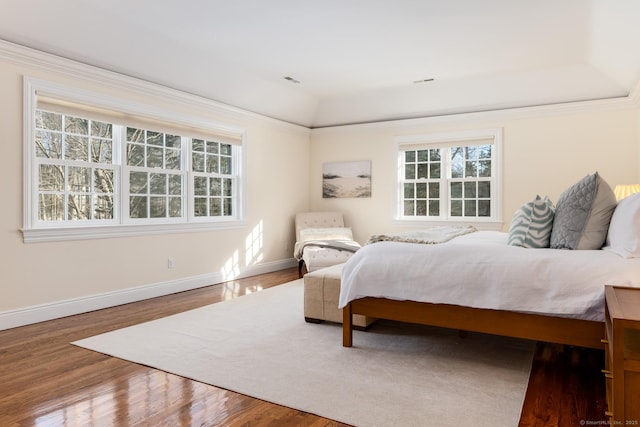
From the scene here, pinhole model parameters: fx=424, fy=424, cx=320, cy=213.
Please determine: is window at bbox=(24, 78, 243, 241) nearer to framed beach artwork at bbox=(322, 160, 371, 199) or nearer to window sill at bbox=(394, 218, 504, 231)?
framed beach artwork at bbox=(322, 160, 371, 199)

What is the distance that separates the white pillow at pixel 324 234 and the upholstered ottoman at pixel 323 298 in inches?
102

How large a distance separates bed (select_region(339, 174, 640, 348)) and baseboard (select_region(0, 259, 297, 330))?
8.49 feet

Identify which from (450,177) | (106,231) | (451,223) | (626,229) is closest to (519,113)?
(450,177)

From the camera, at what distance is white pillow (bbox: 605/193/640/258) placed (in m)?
2.14

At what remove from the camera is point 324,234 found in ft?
20.5

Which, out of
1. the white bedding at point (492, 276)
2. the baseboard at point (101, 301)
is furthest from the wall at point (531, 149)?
the white bedding at point (492, 276)

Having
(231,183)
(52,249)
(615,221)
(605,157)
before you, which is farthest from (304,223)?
(615,221)

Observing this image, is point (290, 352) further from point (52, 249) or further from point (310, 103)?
point (310, 103)

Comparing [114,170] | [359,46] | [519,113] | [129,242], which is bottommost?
[129,242]

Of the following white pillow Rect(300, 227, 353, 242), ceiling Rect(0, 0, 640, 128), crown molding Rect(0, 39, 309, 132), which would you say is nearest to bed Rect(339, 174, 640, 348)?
ceiling Rect(0, 0, 640, 128)

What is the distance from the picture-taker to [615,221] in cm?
234

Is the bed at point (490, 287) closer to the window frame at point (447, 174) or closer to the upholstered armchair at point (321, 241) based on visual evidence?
the upholstered armchair at point (321, 241)

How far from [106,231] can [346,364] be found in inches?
113

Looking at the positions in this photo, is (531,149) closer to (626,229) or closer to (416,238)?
(416,238)
